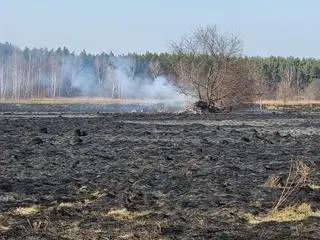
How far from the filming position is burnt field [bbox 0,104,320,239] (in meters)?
8.21

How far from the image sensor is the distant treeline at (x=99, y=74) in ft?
479

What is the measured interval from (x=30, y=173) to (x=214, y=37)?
178ft

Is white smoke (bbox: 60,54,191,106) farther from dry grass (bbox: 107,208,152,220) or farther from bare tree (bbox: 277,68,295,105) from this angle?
dry grass (bbox: 107,208,152,220)

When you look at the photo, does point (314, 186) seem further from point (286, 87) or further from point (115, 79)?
point (115, 79)

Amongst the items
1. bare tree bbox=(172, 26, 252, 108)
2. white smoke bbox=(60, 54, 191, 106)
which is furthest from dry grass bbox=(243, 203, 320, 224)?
white smoke bbox=(60, 54, 191, 106)

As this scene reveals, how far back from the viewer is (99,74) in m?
166

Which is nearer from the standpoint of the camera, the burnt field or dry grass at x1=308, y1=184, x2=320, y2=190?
the burnt field

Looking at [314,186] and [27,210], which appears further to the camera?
[314,186]

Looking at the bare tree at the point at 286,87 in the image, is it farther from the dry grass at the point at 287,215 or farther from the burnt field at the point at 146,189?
the dry grass at the point at 287,215

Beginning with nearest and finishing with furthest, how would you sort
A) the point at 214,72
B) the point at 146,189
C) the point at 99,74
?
the point at 146,189
the point at 214,72
the point at 99,74

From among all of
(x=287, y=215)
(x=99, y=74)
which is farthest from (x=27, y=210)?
(x=99, y=74)

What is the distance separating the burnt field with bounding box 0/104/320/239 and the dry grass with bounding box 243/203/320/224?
0.48ft

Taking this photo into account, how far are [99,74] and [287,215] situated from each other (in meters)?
158

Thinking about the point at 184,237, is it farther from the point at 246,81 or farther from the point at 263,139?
the point at 246,81
